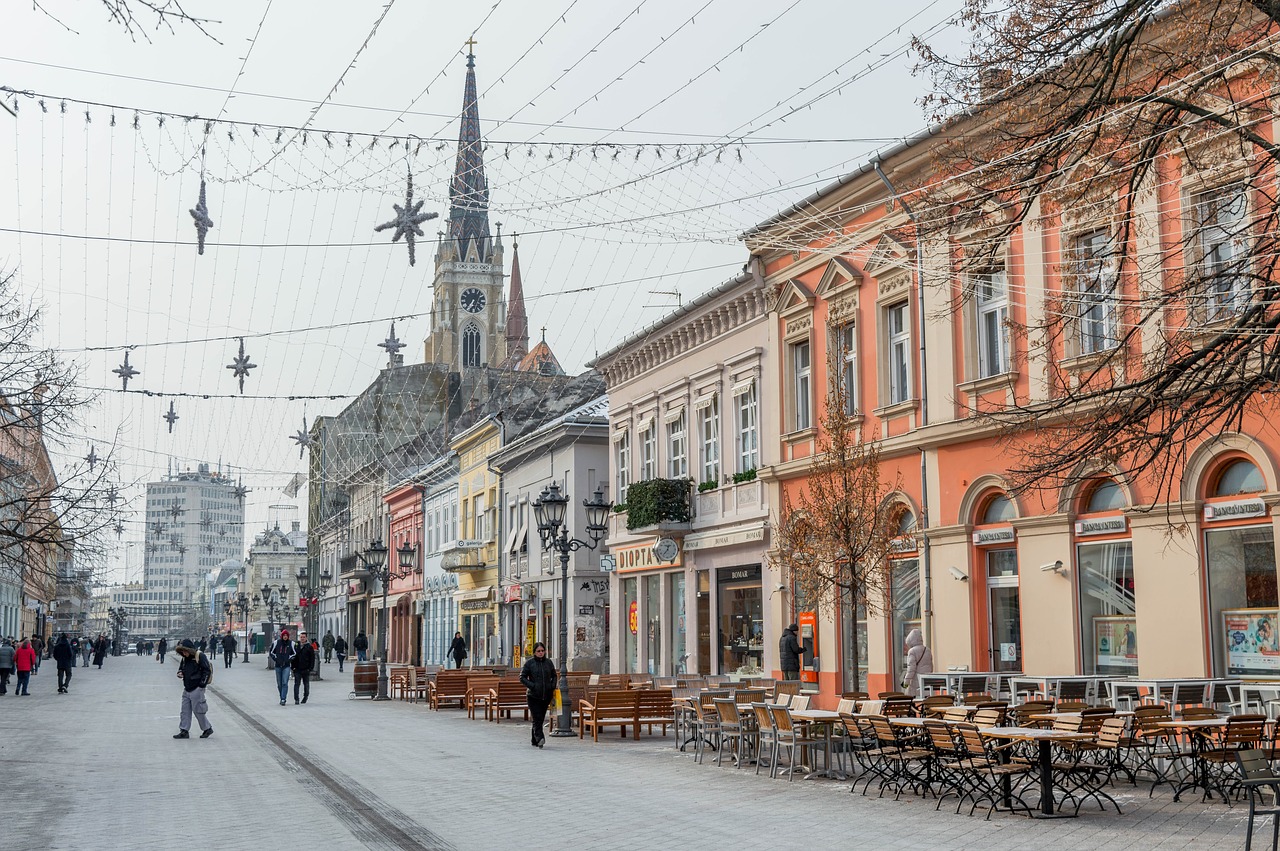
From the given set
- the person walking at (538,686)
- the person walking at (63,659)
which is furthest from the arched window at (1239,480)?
the person walking at (63,659)

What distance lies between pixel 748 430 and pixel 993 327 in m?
8.78

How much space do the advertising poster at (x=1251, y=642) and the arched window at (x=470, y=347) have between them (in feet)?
334

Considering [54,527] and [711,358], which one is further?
[711,358]

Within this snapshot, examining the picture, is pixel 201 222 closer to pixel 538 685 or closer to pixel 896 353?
pixel 538 685

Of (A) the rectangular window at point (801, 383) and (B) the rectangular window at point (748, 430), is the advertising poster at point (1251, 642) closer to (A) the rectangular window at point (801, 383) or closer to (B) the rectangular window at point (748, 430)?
(A) the rectangular window at point (801, 383)

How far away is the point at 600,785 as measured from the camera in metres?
15.0

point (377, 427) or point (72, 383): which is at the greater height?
point (377, 427)

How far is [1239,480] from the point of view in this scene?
17.9 meters

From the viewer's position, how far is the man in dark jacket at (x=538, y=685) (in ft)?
65.6

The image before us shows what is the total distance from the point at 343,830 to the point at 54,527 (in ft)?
50.7

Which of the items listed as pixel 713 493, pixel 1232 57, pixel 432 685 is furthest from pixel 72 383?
pixel 1232 57

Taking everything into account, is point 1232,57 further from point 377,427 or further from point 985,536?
point 377,427

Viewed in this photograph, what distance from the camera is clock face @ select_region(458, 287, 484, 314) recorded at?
380 feet

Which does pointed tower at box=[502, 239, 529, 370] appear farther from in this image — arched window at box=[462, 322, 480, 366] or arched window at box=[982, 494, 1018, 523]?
arched window at box=[982, 494, 1018, 523]
